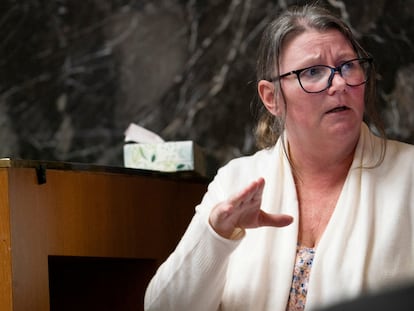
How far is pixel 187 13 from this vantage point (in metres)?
2.35

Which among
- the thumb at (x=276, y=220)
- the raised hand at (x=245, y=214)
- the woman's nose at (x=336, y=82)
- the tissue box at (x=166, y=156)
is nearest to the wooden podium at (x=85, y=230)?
the tissue box at (x=166, y=156)

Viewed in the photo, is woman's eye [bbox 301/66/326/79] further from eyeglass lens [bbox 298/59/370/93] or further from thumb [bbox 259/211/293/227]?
thumb [bbox 259/211/293/227]

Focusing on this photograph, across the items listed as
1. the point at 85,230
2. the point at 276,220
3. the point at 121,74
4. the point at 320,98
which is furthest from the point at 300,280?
the point at 121,74

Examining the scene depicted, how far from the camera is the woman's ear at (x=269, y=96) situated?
176 cm

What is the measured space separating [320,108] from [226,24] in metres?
0.76

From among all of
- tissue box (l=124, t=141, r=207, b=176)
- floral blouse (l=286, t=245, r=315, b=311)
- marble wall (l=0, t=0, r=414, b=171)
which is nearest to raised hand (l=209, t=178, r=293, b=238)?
floral blouse (l=286, t=245, r=315, b=311)

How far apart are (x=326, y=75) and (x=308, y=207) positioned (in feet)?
0.94

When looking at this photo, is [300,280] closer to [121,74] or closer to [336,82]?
[336,82]

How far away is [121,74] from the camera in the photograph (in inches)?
94.0

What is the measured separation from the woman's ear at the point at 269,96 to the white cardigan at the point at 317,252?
6.1 inches

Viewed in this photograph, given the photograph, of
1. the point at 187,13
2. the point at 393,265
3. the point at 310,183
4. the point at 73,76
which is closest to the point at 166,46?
the point at 187,13

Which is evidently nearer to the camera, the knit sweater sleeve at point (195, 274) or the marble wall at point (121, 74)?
the knit sweater sleeve at point (195, 274)

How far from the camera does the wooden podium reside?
61.9 inches

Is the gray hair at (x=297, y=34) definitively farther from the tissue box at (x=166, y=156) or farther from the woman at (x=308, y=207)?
the tissue box at (x=166, y=156)
